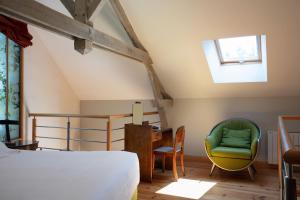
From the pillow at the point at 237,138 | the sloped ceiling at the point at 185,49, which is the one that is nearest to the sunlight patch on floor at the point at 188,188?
the pillow at the point at 237,138

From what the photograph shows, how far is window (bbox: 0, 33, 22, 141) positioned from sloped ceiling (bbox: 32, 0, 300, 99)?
29.8 inches

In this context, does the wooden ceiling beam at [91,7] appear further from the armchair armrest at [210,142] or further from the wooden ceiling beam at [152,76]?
the armchair armrest at [210,142]

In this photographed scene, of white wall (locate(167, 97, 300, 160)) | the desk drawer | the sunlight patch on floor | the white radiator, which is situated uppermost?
white wall (locate(167, 97, 300, 160))

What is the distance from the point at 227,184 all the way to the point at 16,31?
3.81 metres

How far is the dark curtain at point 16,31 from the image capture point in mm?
3916

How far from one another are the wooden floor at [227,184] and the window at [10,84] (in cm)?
226

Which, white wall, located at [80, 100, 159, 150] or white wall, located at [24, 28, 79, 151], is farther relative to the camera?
white wall, located at [80, 100, 159, 150]

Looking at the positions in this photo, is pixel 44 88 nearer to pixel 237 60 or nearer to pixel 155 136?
pixel 155 136

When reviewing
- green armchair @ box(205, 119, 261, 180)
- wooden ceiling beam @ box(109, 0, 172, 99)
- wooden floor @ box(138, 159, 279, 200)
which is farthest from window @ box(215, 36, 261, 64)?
wooden floor @ box(138, 159, 279, 200)

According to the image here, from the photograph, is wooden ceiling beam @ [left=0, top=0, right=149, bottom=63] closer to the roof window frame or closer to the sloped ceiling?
the sloped ceiling

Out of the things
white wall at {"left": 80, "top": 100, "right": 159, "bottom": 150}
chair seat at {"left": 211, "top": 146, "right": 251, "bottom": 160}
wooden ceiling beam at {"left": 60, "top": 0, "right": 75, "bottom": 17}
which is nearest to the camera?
wooden ceiling beam at {"left": 60, "top": 0, "right": 75, "bottom": 17}

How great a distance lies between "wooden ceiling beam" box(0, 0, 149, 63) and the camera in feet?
6.88

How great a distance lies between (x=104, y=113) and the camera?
19.3 feet

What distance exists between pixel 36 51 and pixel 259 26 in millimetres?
3658
